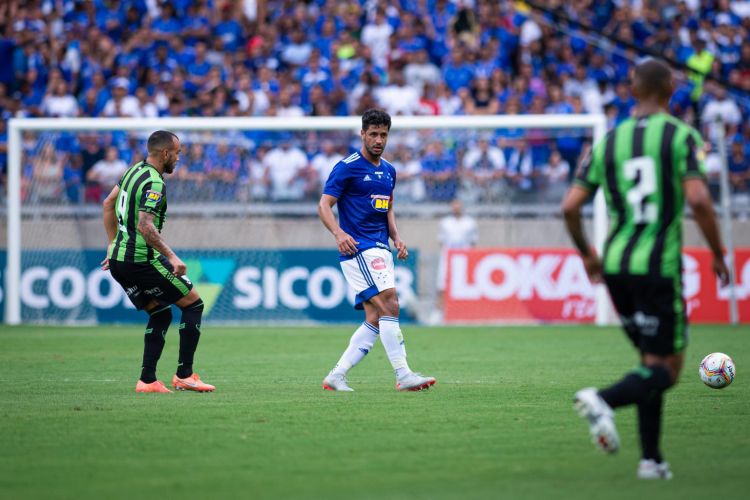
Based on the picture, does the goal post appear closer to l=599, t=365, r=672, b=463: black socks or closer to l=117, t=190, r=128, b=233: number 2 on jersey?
l=117, t=190, r=128, b=233: number 2 on jersey

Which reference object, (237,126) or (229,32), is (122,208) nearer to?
(237,126)

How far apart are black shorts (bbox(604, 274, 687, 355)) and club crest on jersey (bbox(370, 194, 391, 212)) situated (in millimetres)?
4327

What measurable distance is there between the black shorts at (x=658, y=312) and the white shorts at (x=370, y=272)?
13.5 ft

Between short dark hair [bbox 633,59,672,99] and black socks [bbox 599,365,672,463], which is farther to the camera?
short dark hair [bbox 633,59,672,99]

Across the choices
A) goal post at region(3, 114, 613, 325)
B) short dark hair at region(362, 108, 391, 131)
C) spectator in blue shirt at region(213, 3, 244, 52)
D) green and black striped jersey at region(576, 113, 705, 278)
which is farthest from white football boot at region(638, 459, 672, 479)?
spectator in blue shirt at region(213, 3, 244, 52)

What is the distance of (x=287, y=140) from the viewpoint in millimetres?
20438

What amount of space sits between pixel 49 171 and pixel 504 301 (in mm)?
8431

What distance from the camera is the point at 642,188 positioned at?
593cm

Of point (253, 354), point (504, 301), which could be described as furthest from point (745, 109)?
point (253, 354)

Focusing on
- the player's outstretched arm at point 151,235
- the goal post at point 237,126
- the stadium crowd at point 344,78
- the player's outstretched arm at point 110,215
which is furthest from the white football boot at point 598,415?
the stadium crowd at point 344,78

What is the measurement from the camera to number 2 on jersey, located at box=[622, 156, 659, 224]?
592 cm

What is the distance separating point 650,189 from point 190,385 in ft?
17.4

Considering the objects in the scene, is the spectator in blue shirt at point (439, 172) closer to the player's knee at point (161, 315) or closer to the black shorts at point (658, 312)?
the player's knee at point (161, 315)

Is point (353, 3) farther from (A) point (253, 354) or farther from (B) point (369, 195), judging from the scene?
(B) point (369, 195)
